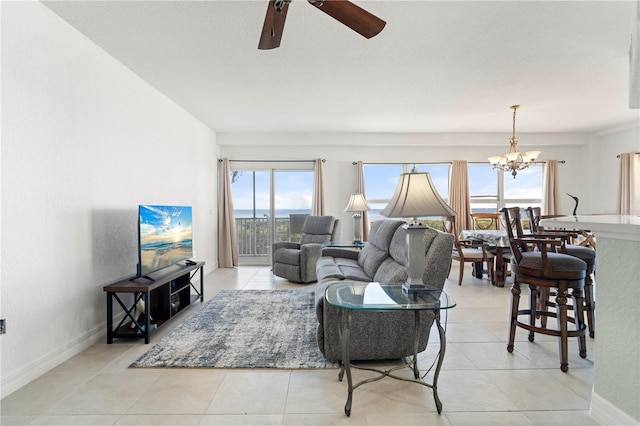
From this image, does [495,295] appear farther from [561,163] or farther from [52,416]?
[52,416]

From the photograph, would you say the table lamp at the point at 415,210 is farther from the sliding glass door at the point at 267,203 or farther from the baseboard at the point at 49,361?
the sliding glass door at the point at 267,203

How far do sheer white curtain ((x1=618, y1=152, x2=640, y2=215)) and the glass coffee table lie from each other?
5954 millimetres

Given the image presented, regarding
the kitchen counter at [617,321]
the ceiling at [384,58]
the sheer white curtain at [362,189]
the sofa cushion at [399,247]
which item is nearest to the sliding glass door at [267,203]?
the sheer white curtain at [362,189]

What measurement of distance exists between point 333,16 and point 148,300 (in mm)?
2558

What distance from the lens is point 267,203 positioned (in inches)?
262

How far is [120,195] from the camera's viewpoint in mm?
3242

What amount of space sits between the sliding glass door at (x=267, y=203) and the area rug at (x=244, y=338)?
2.75m

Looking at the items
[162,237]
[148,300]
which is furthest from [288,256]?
[148,300]

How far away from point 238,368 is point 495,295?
347 cm

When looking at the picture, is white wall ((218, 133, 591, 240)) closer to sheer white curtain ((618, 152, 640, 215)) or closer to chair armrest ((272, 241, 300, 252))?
sheer white curtain ((618, 152, 640, 215))

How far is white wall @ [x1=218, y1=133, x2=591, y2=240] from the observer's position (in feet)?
20.8

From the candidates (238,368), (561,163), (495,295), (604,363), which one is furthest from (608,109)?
(238,368)

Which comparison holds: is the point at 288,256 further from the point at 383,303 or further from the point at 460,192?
the point at 460,192

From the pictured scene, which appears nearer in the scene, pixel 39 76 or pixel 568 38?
pixel 39 76
